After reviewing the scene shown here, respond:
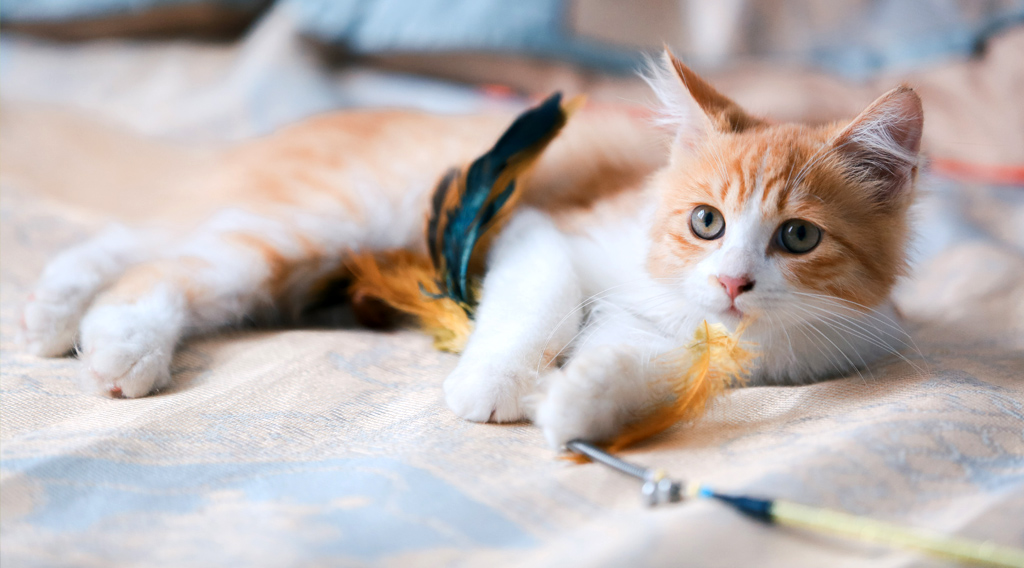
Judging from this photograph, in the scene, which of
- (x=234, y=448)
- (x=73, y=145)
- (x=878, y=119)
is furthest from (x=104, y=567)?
(x=73, y=145)

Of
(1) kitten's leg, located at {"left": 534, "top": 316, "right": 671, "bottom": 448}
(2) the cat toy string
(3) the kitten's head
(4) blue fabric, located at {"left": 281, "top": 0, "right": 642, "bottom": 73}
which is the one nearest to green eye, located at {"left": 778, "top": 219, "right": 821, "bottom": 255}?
(3) the kitten's head

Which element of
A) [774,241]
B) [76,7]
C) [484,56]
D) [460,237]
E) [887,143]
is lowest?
[460,237]

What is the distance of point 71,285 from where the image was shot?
1128mm

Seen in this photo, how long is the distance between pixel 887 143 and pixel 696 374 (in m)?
0.46

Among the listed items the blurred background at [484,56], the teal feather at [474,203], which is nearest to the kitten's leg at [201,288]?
the teal feather at [474,203]

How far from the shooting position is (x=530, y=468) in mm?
764

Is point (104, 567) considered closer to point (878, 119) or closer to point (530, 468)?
point (530, 468)

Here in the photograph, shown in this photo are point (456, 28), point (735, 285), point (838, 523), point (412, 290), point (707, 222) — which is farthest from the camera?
point (456, 28)

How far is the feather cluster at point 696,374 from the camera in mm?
843

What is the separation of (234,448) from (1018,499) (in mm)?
876

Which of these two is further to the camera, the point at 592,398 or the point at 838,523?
the point at 592,398

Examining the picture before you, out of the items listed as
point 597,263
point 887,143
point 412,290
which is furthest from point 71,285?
point 887,143

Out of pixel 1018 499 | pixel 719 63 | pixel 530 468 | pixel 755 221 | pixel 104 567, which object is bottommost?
pixel 104 567

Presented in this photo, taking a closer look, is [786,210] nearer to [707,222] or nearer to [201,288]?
[707,222]
